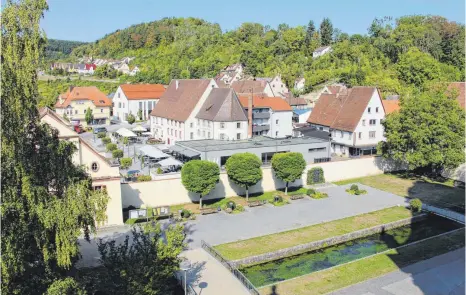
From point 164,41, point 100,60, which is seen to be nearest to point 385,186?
point 164,41

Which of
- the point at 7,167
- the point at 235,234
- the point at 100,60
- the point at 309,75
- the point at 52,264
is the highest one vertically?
the point at 100,60

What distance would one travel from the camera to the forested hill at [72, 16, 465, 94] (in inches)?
3071

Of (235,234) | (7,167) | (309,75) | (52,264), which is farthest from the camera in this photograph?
(309,75)

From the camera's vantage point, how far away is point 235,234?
26.2m

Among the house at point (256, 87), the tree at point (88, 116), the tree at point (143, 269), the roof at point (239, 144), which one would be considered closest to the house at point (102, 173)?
the tree at point (143, 269)

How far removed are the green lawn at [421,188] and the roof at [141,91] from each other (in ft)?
140

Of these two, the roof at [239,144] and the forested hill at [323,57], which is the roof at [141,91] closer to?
the forested hill at [323,57]

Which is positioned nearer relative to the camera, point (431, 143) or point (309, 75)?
point (431, 143)

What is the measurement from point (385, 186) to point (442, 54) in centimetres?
6450

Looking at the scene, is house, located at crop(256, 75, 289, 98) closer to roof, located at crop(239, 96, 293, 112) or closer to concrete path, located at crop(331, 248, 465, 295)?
roof, located at crop(239, 96, 293, 112)

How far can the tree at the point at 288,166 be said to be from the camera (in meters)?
33.2

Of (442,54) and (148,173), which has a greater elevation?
(442,54)

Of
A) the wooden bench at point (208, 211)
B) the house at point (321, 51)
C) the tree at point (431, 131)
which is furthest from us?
A: the house at point (321, 51)

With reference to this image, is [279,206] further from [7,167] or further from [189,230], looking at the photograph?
[7,167]
